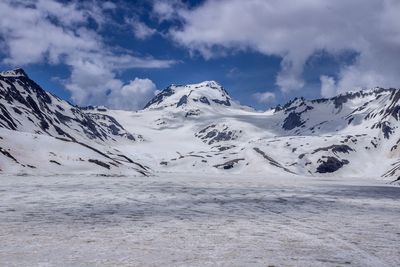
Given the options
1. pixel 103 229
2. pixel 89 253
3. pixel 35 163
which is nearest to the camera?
pixel 89 253

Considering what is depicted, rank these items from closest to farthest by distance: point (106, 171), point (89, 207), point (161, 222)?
1. point (161, 222)
2. point (89, 207)
3. point (106, 171)

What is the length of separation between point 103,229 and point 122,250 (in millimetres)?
6988

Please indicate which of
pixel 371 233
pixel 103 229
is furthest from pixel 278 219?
pixel 103 229

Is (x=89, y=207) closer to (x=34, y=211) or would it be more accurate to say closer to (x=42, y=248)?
(x=34, y=211)

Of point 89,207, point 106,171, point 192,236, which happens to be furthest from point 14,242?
point 106,171

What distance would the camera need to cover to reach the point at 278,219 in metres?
35.0

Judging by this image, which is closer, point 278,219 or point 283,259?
point 283,259

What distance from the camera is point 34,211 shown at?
35.3 metres

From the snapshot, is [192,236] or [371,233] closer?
[192,236]

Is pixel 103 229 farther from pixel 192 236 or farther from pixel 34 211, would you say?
pixel 34 211

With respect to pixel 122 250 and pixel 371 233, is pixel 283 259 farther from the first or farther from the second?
pixel 371 233

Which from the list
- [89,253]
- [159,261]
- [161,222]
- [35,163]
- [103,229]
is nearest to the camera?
[159,261]

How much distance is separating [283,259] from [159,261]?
16.8ft

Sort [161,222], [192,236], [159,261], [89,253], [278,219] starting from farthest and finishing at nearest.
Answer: [278,219], [161,222], [192,236], [89,253], [159,261]
